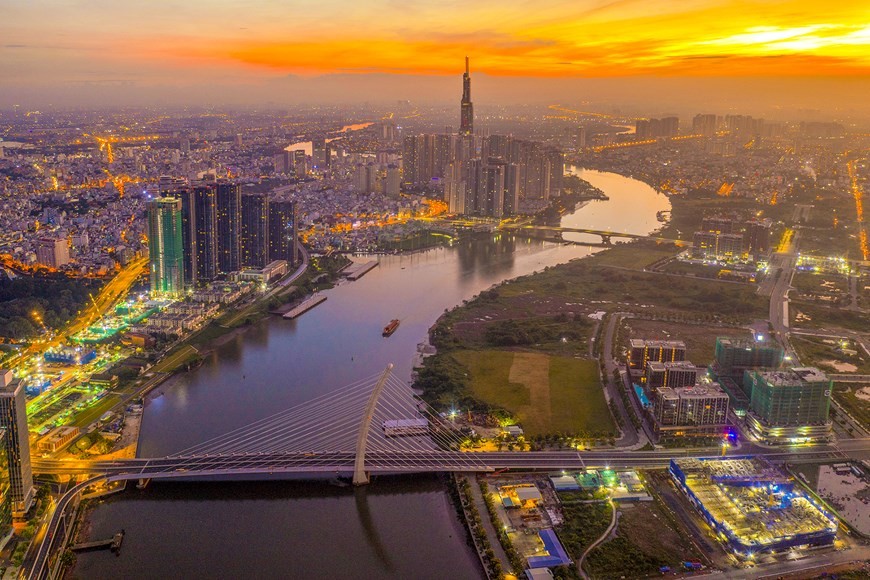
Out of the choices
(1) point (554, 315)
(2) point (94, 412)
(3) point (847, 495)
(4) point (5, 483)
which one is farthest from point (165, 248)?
(3) point (847, 495)

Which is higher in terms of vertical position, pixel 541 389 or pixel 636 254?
pixel 636 254

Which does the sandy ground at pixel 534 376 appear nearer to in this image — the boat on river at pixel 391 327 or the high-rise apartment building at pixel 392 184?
the boat on river at pixel 391 327

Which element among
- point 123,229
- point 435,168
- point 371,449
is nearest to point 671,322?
point 371,449

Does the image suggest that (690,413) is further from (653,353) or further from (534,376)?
(534,376)

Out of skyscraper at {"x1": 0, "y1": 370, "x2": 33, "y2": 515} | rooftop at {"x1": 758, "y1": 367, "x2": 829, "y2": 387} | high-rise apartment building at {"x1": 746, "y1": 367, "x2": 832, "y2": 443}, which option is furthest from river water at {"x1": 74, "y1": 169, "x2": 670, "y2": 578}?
rooftop at {"x1": 758, "y1": 367, "x2": 829, "y2": 387}

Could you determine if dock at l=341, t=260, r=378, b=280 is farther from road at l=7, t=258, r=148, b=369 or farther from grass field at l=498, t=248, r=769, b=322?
road at l=7, t=258, r=148, b=369

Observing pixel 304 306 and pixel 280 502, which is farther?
pixel 304 306
